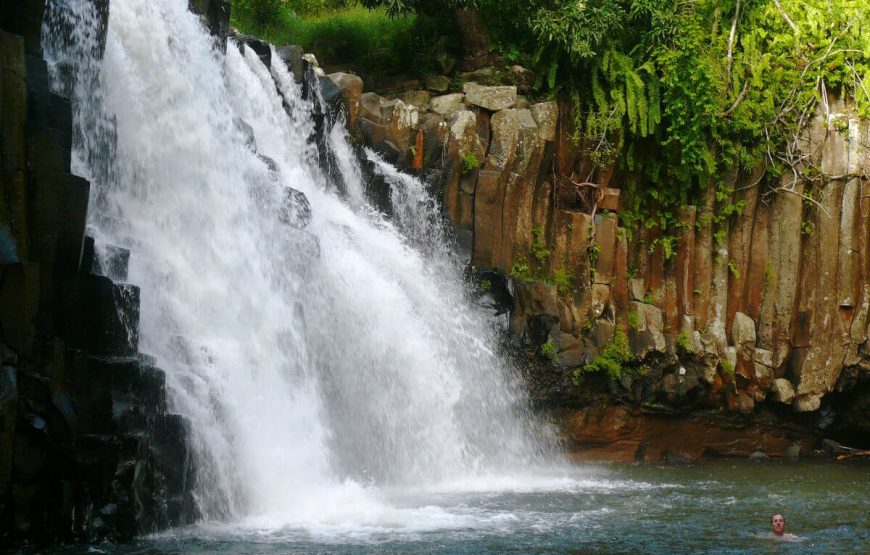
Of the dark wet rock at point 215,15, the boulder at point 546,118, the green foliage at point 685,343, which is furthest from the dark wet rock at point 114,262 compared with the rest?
the green foliage at point 685,343

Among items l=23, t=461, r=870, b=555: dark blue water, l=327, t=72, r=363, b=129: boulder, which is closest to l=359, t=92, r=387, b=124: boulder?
l=327, t=72, r=363, b=129: boulder

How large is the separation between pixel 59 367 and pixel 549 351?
10.0 meters

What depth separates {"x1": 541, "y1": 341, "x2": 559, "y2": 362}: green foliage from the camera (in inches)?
696

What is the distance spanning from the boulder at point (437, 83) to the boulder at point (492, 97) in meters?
0.95

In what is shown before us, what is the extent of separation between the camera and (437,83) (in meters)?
20.1

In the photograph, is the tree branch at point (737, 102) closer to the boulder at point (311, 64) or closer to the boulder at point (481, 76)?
the boulder at point (481, 76)

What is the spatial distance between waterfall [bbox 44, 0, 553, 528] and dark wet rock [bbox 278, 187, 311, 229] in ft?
0.08

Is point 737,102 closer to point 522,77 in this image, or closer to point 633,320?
point 522,77

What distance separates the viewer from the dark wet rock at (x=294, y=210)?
47.5ft

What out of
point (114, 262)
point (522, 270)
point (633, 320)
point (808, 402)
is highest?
point (522, 270)

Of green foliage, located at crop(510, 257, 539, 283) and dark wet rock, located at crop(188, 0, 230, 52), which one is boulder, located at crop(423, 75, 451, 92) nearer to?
green foliage, located at crop(510, 257, 539, 283)

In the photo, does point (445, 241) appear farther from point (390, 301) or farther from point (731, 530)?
point (731, 530)

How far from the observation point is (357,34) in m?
21.8

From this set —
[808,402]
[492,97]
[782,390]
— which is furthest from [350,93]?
[808,402]
